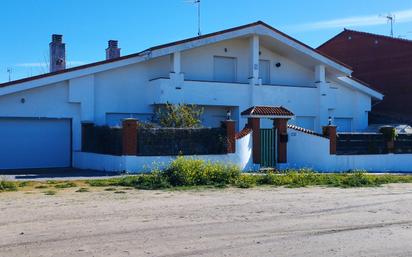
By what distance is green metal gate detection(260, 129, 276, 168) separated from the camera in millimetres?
25484

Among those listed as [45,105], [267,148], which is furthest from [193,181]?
[45,105]

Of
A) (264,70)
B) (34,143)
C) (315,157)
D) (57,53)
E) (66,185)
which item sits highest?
(57,53)

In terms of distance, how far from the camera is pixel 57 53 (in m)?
32.5

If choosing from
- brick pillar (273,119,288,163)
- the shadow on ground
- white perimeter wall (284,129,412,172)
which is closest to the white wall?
the shadow on ground

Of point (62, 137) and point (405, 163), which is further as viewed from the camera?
point (405, 163)

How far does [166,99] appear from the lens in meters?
27.3

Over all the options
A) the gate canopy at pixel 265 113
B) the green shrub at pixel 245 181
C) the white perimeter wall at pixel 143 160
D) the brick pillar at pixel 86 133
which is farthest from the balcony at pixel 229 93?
the green shrub at pixel 245 181

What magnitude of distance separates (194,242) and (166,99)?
18.7m

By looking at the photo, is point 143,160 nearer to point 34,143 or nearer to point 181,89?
point 34,143

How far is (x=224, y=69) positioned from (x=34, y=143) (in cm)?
1091

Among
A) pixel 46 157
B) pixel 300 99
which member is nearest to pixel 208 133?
pixel 46 157

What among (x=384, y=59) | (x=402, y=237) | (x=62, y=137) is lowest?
(x=402, y=237)

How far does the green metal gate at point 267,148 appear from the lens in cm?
2548

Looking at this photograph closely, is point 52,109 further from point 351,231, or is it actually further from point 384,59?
point 384,59
